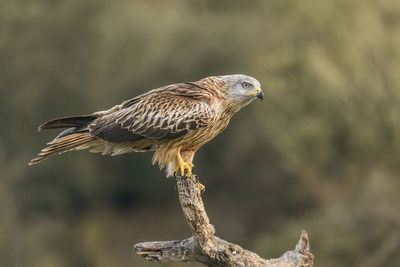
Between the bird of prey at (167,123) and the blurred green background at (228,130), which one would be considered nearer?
the bird of prey at (167,123)

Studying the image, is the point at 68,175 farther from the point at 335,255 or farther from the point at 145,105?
the point at 145,105

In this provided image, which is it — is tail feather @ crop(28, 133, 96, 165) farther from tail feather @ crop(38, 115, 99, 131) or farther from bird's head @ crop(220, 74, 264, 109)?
bird's head @ crop(220, 74, 264, 109)

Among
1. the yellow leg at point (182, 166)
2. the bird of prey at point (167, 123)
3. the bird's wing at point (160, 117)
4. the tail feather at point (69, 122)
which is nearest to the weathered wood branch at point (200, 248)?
the yellow leg at point (182, 166)

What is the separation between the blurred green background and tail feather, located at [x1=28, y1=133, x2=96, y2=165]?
38.0 ft

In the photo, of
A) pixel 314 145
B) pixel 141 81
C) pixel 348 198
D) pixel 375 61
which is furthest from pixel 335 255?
pixel 141 81

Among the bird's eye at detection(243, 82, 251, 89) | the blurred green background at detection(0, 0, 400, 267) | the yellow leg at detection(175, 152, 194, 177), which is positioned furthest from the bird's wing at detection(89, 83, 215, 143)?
the blurred green background at detection(0, 0, 400, 267)

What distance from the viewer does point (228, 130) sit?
25.5 m

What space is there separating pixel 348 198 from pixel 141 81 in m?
8.43

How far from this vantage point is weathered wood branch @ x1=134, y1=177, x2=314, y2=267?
7.68 m

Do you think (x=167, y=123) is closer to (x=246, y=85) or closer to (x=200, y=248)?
(x=246, y=85)

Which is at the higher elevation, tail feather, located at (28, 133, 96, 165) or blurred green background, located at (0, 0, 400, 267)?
blurred green background, located at (0, 0, 400, 267)

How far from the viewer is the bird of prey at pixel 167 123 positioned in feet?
27.9

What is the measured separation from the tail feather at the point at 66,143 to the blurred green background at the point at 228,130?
1157cm

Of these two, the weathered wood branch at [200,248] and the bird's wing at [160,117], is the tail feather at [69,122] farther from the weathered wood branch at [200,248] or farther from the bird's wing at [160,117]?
the weathered wood branch at [200,248]
